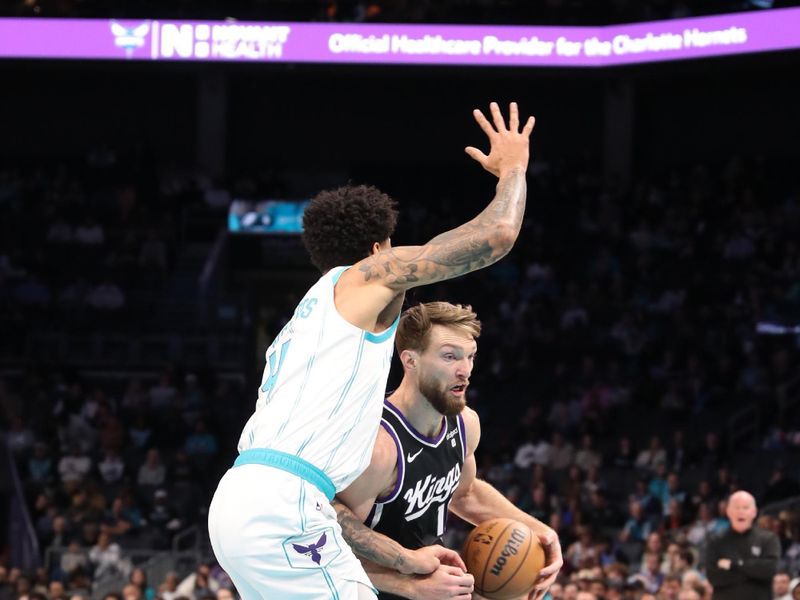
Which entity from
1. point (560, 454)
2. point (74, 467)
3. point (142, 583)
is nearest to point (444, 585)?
point (142, 583)

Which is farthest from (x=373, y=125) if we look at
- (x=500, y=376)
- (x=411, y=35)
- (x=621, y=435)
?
(x=621, y=435)

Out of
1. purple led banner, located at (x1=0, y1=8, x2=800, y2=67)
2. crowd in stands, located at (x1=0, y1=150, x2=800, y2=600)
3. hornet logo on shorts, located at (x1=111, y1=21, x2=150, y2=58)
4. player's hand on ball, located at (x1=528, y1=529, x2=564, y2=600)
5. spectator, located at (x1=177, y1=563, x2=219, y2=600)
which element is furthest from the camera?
hornet logo on shorts, located at (x1=111, y1=21, x2=150, y2=58)

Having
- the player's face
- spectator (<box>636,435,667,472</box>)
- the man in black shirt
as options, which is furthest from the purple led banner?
the player's face

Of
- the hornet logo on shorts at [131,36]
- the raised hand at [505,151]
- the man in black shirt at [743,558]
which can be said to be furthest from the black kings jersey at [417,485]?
the hornet logo on shorts at [131,36]

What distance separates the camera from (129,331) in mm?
20750

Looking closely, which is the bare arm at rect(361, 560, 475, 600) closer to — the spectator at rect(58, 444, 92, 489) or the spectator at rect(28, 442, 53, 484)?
the spectator at rect(58, 444, 92, 489)

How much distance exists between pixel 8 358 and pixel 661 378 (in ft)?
31.3

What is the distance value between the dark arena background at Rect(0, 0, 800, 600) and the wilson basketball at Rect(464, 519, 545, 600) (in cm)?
650

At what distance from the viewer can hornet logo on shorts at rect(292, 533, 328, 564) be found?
4125 mm

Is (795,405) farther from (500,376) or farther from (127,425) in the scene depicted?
(127,425)

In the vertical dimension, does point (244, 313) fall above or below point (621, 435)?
above

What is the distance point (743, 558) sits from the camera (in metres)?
9.25

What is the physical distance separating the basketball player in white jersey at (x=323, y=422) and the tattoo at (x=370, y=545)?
386 mm

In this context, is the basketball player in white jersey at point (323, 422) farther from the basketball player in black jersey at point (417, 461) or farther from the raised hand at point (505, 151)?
the basketball player in black jersey at point (417, 461)
